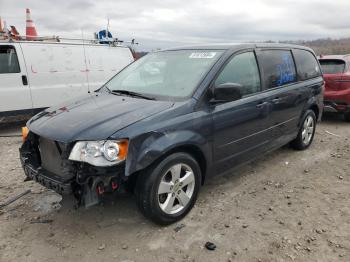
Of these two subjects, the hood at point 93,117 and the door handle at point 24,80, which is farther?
the door handle at point 24,80

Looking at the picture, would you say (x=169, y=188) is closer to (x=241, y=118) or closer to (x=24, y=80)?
(x=241, y=118)

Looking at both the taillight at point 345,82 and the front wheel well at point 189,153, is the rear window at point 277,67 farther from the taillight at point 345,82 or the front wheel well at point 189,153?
the taillight at point 345,82

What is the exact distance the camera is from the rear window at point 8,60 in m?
6.85

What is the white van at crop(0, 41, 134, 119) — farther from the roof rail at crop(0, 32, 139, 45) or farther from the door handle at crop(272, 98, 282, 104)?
the door handle at crop(272, 98, 282, 104)

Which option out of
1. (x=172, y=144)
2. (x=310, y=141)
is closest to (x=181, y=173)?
(x=172, y=144)

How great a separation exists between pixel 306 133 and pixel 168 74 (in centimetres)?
300

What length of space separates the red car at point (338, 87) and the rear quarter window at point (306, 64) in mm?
1857

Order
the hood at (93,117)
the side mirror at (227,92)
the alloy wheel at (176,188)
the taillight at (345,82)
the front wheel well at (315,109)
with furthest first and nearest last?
the taillight at (345,82), the front wheel well at (315,109), the side mirror at (227,92), the alloy wheel at (176,188), the hood at (93,117)

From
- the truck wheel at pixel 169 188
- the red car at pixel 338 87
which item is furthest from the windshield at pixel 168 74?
the red car at pixel 338 87

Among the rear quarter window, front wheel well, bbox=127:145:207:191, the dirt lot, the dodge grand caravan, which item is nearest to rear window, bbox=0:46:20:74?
the dirt lot

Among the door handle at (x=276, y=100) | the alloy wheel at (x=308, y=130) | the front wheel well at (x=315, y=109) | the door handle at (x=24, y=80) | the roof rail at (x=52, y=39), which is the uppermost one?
the roof rail at (x=52, y=39)

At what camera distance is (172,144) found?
10.3ft

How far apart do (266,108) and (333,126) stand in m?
3.94

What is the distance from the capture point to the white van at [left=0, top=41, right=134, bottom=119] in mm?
6941
